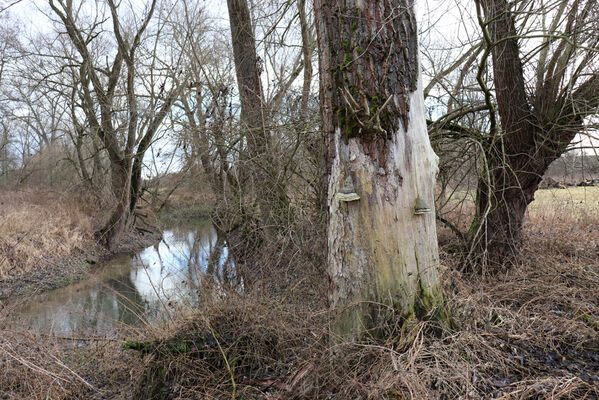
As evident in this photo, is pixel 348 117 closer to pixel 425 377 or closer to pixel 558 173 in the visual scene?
pixel 425 377

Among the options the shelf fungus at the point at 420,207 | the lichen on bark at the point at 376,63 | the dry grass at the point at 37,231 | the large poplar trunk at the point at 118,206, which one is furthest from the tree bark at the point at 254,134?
the large poplar trunk at the point at 118,206

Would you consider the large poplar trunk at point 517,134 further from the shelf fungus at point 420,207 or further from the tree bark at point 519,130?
the shelf fungus at point 420,207

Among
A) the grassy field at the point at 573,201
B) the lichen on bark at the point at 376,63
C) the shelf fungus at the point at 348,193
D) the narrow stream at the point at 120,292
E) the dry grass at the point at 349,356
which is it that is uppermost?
the lichen on bark at the point at 376,63

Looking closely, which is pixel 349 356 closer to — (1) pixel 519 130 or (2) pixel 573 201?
(1) pixel 519 130

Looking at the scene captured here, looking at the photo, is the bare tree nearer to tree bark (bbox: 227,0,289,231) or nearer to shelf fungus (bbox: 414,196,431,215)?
tree bark (bbox: 227,0,289,231)

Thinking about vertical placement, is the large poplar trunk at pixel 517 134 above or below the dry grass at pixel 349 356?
above

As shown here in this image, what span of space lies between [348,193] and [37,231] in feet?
46.4

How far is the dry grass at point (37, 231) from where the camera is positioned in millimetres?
12000

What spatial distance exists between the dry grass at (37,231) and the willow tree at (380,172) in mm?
11378

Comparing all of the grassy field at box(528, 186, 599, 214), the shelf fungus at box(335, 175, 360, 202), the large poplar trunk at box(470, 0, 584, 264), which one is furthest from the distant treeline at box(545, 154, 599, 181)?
the shelf fungus at box(335, 175, 360, 202)

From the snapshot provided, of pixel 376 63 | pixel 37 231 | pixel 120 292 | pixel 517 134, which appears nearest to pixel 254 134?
pixel 517 134

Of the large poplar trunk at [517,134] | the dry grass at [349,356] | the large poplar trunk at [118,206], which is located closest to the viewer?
the dry grass at [349,356]

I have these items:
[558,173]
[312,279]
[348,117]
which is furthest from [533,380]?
[558,173]

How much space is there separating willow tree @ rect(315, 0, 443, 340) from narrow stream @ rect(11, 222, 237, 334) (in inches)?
104
